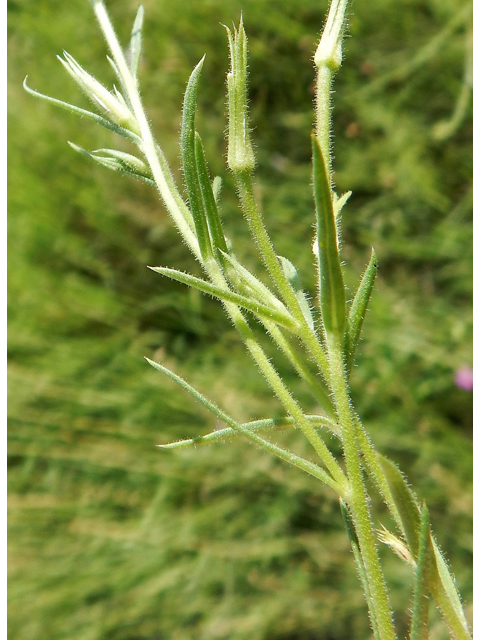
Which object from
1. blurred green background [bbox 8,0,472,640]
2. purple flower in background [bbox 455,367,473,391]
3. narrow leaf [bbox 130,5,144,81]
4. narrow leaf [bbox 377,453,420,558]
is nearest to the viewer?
narrow leaf [bbox 377,453,420,558]

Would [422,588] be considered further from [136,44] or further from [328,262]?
[136,44]

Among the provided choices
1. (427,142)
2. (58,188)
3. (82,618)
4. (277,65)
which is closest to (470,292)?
(427,142)

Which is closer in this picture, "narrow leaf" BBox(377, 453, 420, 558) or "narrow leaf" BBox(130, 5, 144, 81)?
"narrow leaf" BBox(377, 453, 420, 558)

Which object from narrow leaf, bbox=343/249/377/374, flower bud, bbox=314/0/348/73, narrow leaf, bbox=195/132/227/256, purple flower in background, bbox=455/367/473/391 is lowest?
purple flower in background, bbox=455/367/473/391

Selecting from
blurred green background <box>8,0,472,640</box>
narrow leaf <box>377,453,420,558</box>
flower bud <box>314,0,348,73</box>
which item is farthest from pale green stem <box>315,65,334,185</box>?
blurred green background <box>8,0,472,640</box>

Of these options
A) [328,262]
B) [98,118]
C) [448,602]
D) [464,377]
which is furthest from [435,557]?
[464,377]

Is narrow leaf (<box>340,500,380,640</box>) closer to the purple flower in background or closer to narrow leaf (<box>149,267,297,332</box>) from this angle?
narrow leaf (<box>149,267,297,332</box>)
